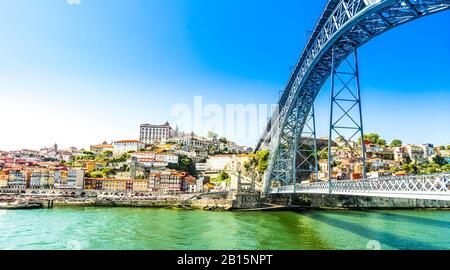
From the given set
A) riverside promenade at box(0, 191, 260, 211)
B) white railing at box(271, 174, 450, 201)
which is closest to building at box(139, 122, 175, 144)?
riverside promenade at box(0, 191, 260, 211)

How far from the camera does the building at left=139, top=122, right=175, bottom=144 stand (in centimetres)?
8124

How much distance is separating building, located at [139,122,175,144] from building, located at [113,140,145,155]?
11.6 meters

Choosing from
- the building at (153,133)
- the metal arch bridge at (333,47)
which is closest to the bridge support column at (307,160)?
the metal arch bridge at (333,47)

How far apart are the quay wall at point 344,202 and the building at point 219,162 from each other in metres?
28.5

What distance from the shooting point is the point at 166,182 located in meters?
45.1

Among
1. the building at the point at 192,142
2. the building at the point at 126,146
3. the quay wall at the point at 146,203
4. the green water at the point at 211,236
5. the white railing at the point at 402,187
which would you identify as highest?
the building at the point at 192,142

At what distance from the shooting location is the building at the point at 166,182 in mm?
44531

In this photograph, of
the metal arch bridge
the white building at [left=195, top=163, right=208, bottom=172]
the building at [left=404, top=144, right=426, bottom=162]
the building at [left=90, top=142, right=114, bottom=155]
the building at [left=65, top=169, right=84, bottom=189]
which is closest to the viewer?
the metal arch bridge

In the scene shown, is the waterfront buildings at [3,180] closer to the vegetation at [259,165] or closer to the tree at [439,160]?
the vegetation at [259,165]

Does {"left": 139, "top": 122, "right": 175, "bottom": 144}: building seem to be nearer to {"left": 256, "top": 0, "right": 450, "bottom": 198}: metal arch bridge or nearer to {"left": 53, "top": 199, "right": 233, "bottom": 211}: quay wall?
{"left": 53, "top": 199, "right": 233, "bottom": 211}: quay wall

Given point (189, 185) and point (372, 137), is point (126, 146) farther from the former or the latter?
point (372, 137)
